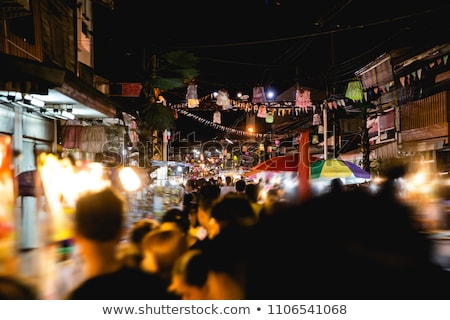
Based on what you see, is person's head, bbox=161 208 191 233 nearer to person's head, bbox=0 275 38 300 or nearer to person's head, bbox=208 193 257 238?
person's head, bbox=208 193 257 238

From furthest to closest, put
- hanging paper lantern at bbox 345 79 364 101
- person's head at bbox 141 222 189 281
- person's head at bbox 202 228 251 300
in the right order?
hanging paper lantern at bbox 345 79 364 101 < person's head at bbox 141 222 189 281 < person's head at bbox 202 228 251 300

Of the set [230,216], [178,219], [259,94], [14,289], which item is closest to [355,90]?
[259,94]

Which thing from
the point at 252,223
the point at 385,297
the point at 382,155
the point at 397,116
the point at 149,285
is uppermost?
the point at 397,116

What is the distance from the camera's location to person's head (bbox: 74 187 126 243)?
8.52ft

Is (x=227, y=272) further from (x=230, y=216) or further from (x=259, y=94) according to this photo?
(x=259, y=94)

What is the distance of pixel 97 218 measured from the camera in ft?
8.55

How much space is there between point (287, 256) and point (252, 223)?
0.57 metres

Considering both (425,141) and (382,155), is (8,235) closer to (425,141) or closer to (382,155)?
(425,141)

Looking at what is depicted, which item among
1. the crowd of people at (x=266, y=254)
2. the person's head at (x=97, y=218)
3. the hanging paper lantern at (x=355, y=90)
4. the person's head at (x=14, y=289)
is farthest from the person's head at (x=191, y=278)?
the hanging paper lantern at (x=355, y=90)

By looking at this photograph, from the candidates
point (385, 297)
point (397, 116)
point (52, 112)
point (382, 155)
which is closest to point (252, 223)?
point (385, 297)

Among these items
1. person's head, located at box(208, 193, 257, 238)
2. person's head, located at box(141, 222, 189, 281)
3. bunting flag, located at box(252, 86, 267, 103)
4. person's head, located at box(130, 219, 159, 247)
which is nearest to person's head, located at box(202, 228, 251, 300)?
person's head, located at box(141, 222, 189, 281)

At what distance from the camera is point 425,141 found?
640 inches

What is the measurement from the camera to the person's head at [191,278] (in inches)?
109

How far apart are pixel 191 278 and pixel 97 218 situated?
744 millimetres
